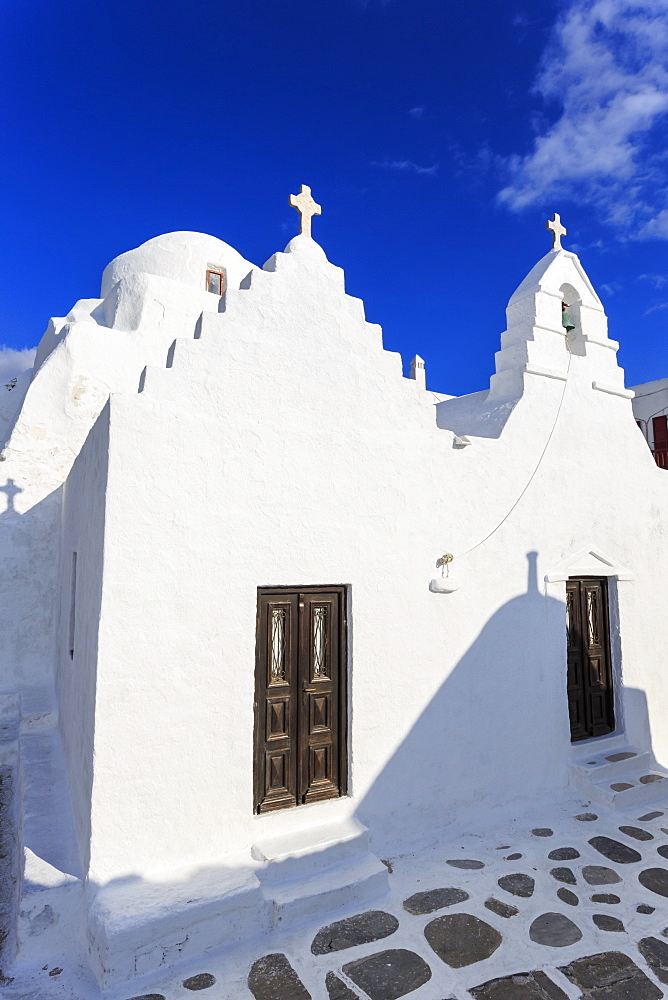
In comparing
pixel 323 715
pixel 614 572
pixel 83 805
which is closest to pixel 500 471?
pixel 614 572

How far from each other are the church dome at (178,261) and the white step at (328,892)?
11508 millimetres

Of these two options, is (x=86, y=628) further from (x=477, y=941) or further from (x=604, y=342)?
(x=604, y=342)

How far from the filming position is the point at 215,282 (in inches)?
504

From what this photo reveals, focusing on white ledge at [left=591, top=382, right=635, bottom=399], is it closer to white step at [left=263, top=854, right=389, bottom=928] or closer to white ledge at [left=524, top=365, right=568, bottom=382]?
white ledge at [left=524, top=365, right=568, bottom=382]

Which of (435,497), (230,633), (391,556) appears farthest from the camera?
(435,497)

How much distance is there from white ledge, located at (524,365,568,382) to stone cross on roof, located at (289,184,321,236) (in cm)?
276

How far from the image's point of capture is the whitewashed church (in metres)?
3.62

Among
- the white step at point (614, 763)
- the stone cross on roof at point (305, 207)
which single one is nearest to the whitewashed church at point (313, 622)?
the white step at point (614, 763)

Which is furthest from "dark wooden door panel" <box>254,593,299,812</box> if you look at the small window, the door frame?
the small window

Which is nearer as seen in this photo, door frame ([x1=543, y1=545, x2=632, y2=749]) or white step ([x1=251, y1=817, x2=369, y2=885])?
white step ([x1=251, y1=817, x2=369, y2=885])

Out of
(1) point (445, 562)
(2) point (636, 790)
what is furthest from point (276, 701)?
(2) point (636, 790)

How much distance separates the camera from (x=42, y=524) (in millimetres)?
8789

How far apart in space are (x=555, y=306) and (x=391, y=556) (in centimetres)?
401

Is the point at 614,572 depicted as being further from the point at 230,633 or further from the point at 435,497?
the point at 230,633
